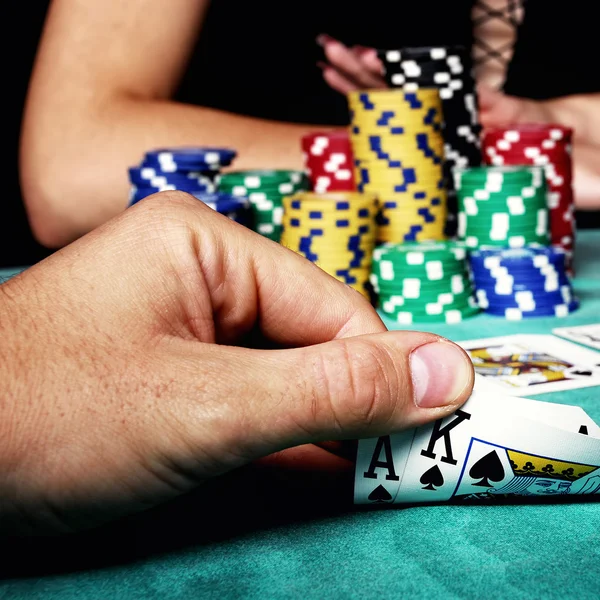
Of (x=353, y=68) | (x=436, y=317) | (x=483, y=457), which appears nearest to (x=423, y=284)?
(x=436, y=317)

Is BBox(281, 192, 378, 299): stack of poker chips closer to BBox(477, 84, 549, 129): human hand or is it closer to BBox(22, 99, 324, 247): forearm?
BBox(22, 99, 324, 247): forearm

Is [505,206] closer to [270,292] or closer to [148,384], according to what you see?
[270,292]

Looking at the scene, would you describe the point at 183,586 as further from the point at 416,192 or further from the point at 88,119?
the point at 88,119

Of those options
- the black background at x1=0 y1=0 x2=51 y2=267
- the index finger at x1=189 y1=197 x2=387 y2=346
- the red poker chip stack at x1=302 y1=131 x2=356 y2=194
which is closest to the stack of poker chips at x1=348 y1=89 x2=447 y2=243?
the red poker chip stack at x1=302 y1=131 x2=356 y2=194

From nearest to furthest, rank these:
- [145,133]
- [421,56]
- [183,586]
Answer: [183,586]
[421,56]
[145,133]

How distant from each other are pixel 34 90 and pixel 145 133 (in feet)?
1.91

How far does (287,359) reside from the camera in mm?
806

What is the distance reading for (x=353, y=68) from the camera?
2705 millimetres

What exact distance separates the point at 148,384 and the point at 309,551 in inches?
9.7

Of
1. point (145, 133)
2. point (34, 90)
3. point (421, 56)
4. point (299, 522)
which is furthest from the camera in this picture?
point (34, 90)

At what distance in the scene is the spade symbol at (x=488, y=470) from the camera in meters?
0.89

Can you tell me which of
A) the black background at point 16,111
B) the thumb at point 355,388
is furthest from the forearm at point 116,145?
the thumb at point 355,388

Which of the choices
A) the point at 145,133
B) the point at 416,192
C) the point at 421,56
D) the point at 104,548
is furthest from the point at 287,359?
the point at 145,133

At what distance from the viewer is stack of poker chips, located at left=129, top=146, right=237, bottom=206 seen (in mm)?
2141
